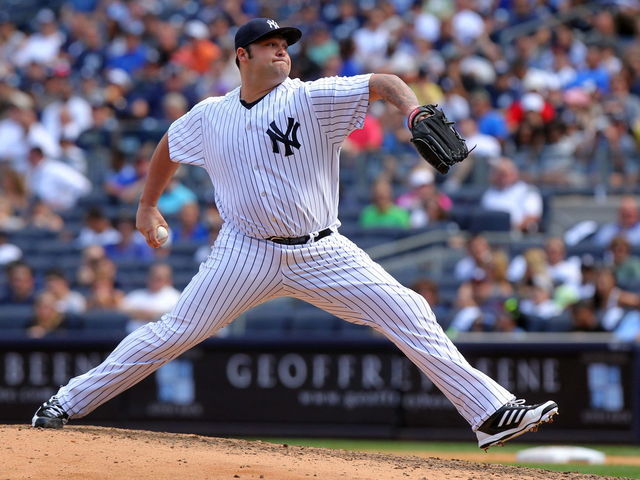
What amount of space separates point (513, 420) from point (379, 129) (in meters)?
8.17

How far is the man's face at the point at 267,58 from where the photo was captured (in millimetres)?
5516

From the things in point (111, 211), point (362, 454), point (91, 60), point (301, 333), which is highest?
point (91, 60)

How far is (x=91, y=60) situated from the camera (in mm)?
16219

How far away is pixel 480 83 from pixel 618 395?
520 centimetres

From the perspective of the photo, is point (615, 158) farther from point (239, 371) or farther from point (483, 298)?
point (239, 371)

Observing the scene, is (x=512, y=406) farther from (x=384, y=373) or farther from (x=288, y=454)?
(x=384, y=373)

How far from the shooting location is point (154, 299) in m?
10.9

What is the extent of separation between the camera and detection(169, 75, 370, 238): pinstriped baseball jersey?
213 inches

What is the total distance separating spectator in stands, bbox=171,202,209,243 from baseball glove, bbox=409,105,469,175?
7.18m

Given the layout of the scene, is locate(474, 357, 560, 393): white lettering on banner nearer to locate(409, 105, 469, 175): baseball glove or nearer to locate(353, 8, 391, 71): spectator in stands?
locate(409, 105, 469, 175): baseball glove

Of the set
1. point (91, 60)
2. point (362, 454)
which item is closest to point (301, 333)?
point (362, 454)

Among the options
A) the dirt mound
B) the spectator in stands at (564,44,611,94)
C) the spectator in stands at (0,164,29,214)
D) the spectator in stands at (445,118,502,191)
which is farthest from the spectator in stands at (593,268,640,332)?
the spectator in stands at (0,164,29,214)

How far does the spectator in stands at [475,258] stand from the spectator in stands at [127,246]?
9.93 ft

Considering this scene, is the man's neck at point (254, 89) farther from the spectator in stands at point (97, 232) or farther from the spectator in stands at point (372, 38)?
the spectator in stands at point (372, 38)
